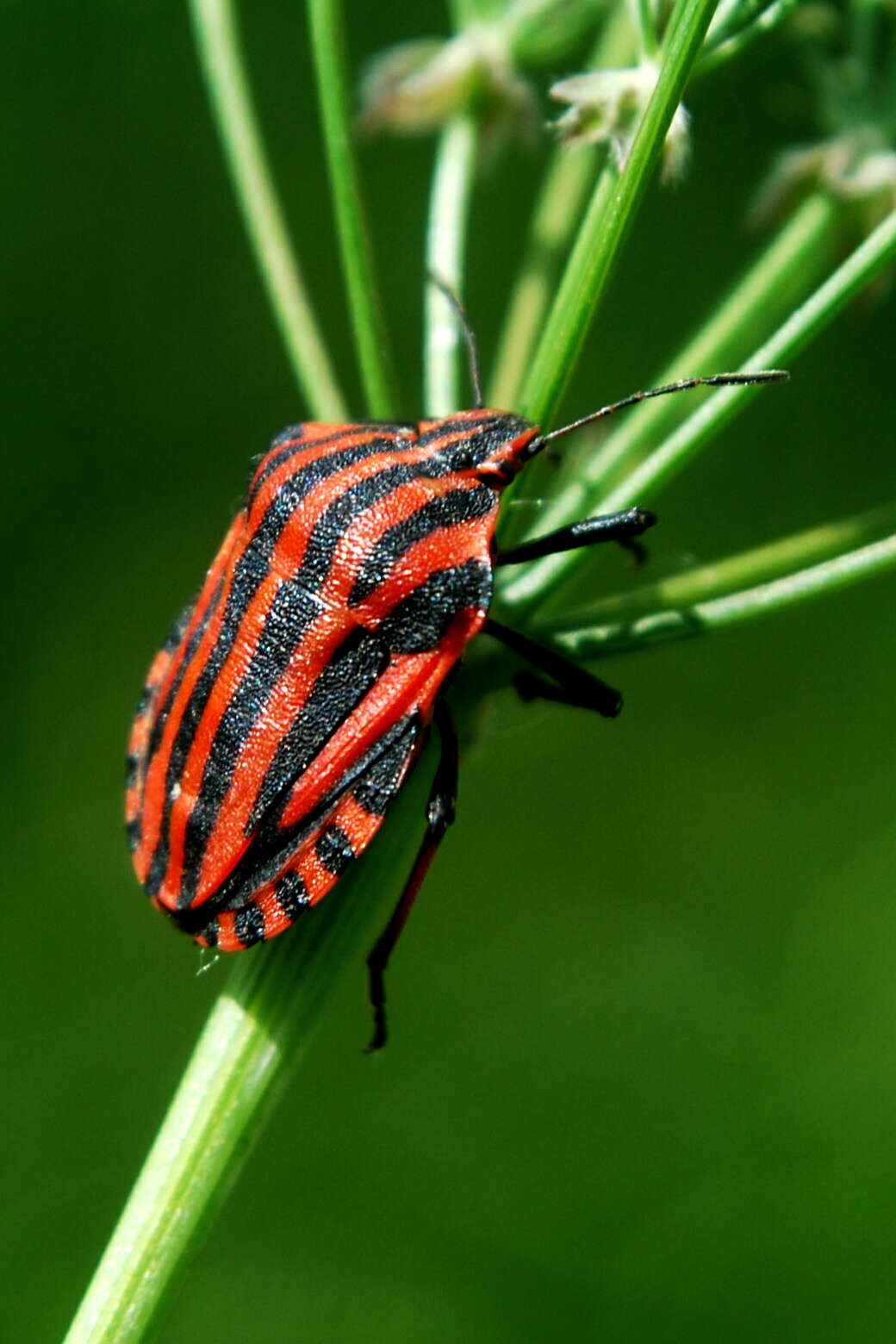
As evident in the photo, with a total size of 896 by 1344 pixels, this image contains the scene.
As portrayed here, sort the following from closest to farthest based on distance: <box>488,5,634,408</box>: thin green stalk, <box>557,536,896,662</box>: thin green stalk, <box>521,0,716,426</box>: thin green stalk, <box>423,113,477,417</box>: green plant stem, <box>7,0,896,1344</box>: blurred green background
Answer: <box>521,0,716,426</box>: thin green stalk < <box>557,536,896,662</box>: thin green stalk < <box>423,113,477,417</box>: green plant stem < <box>488,5,634,408</box>: thin green stalk < <box>7,0,896,1344</box>: blurred green background

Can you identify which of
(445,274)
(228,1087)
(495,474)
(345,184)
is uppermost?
(345,184)

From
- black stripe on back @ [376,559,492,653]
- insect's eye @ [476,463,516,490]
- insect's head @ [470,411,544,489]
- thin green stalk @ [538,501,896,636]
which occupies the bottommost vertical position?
thin green stalk @ [538,501,896,636]

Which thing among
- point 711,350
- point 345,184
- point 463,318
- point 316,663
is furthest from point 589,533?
point 345,184

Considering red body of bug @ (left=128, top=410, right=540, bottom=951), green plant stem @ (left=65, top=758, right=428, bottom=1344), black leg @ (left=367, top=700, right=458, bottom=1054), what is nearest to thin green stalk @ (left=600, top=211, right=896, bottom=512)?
red body of bug @ (left=128, top=410, right=540, bottom=951)

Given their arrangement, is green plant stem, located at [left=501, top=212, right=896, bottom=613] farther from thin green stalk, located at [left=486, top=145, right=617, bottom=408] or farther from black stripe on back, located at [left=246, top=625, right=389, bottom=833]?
thin green stalk, located at [left=486, top=145, right=617, bottom=408]

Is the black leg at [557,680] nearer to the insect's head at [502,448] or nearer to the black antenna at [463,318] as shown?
the insect's head at [502,448]

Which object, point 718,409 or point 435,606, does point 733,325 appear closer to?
point 718,409
